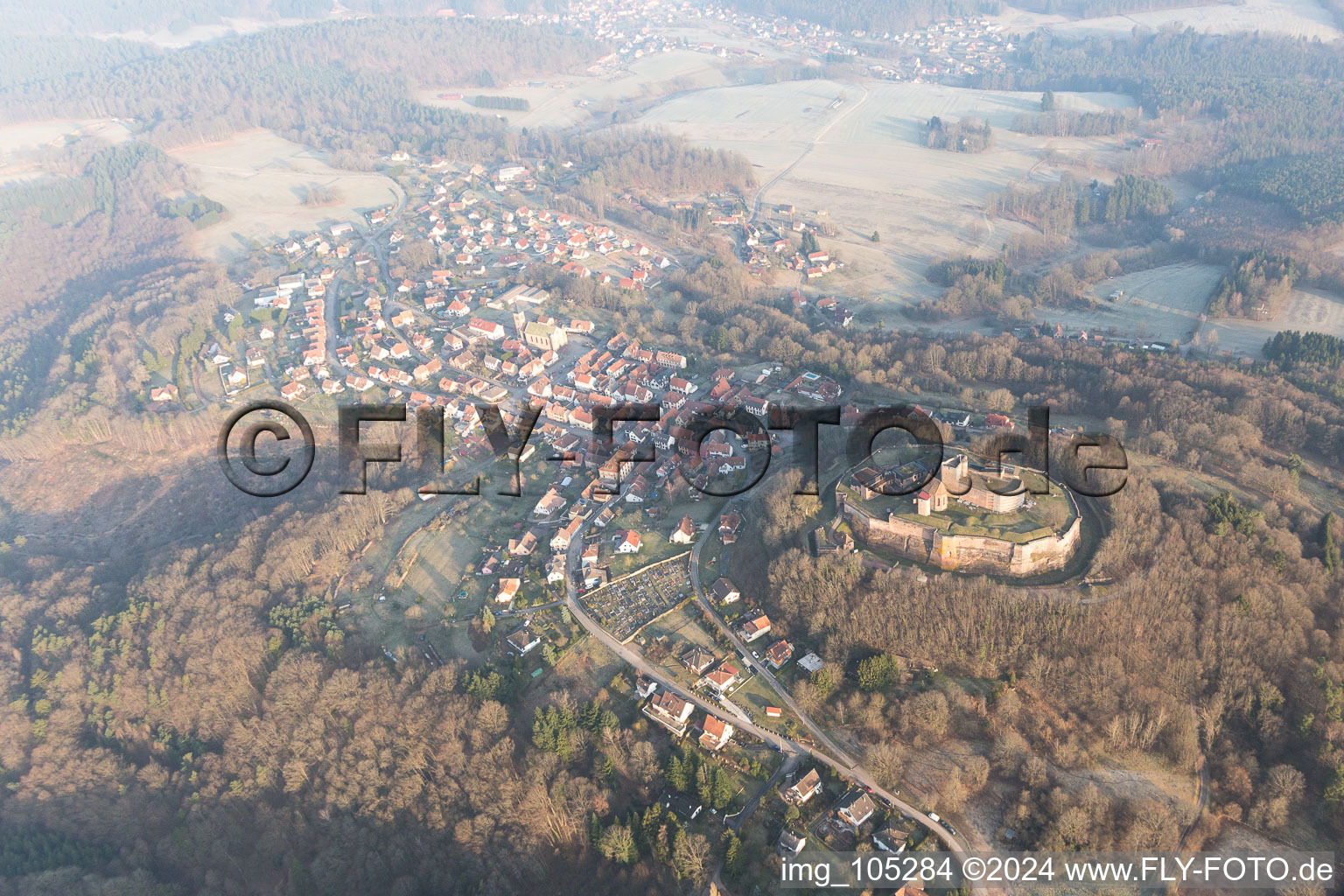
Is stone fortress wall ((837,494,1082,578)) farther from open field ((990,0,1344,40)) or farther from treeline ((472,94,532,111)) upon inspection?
open field ((990,0,1344,40))

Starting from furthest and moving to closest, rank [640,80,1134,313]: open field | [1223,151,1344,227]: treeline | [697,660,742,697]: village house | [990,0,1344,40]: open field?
[990,0,1344,40]: open field, [640,80,1134,313]: open field, [1223,151,1344,227]: treeline, [697,660,742,697]: village house

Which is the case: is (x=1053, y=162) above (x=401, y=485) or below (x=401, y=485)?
above

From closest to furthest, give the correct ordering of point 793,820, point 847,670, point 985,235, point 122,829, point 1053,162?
point 793,820
point 847,670
point 122,829
point 985,235
point 1053,162

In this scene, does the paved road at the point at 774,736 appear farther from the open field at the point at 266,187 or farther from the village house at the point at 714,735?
the open field at the point at 266,187

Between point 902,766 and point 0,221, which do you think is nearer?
point 902,766

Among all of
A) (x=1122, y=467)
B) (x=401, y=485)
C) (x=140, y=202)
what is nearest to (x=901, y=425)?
(x=1122, y=467)

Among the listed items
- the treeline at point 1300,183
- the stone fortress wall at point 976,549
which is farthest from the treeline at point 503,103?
the stone fortress wall at point 976,549

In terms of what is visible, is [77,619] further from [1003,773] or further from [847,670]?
[1003,773]

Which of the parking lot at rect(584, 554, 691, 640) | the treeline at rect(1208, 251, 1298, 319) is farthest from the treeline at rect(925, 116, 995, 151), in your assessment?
the parking lot at rect(584, 554, 691, 640)
